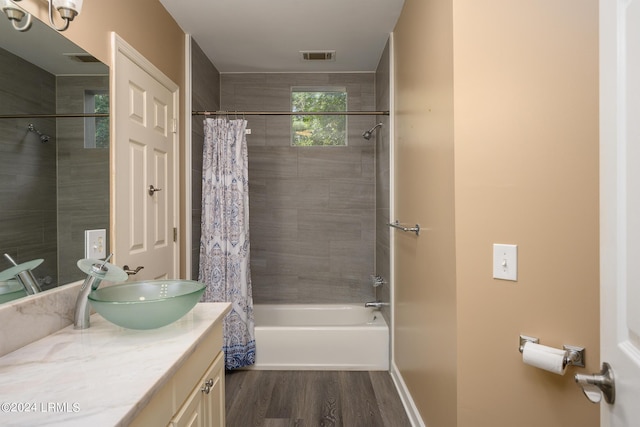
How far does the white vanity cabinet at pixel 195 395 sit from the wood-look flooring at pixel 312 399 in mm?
767

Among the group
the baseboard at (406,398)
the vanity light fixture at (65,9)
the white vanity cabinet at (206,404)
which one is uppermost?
the vanity light fixture at (65,9)

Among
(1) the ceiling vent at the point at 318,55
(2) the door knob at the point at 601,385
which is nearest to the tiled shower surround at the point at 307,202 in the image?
(1) the ceiling vent at the point at 318,55

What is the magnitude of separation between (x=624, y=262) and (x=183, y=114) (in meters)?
2.55

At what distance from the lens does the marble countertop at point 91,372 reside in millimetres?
710

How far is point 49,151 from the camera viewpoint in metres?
1.27

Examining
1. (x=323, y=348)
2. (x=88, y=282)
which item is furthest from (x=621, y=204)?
(x=323, y=348)

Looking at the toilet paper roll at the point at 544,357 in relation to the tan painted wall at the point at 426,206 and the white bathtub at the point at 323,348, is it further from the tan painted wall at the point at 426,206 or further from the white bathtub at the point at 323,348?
the white bathtub at the point at 323,348

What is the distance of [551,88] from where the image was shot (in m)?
1.18

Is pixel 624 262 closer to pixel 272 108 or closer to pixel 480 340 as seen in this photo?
pixel 480 340

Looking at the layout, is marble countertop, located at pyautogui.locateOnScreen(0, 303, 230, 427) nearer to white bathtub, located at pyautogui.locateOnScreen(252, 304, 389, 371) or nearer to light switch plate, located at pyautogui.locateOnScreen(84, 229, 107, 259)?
light switch plate, located at pyautogui.locateOnScreen(84, 229, 107, 259)

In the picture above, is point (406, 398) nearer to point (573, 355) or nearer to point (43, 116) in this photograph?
point (573, 355)

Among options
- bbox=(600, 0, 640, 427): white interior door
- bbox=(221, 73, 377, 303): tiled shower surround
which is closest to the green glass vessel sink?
bbox=(600, 0, 640, 427): white interior door

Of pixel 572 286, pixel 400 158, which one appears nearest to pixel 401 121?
pixel 400 158

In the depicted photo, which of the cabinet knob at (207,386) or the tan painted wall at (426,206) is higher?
the tan painted wall at (426,206)
